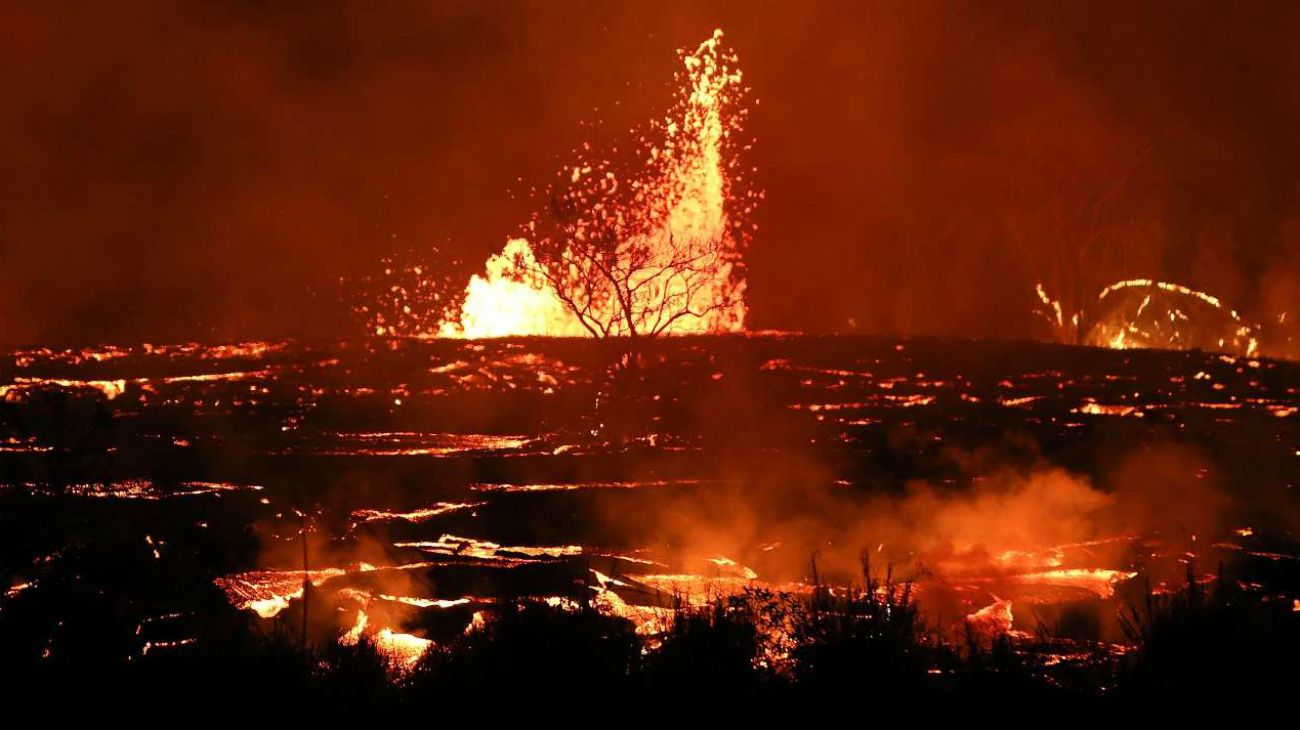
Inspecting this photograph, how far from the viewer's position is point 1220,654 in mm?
5930

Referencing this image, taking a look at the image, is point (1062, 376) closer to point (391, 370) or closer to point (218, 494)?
point (391, 370)

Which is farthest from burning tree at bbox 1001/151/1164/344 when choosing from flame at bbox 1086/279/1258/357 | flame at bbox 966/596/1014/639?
flame at bbox 966/596/1014/639

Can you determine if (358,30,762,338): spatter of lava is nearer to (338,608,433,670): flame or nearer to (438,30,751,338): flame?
(438,30,751,338): flame

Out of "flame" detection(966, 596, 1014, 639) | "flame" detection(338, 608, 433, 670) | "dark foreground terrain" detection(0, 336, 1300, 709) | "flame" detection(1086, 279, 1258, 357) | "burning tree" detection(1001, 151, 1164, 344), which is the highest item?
"burning tree" detection(1001, 151, 1164, 344)

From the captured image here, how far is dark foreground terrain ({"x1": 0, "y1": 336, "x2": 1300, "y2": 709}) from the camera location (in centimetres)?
612

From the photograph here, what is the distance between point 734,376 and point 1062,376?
17.2ft

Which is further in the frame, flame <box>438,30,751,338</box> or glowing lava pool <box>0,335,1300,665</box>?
flame <box>438,30,751,338</box>

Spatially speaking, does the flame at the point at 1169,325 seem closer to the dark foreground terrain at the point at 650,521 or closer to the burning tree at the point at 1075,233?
the burning tree at the point at 1075,233

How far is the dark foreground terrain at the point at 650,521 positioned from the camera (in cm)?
612

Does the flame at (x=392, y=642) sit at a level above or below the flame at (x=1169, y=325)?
below

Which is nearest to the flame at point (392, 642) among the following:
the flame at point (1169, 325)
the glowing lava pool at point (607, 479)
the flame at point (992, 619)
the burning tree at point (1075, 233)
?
the glowing lava pool at point (607, 479)

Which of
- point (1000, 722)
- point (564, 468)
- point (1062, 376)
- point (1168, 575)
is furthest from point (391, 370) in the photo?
point (1000, 722)

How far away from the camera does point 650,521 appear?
11.9 meters

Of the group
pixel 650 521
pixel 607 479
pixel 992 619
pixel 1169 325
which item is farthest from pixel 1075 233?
pixel 992 619
